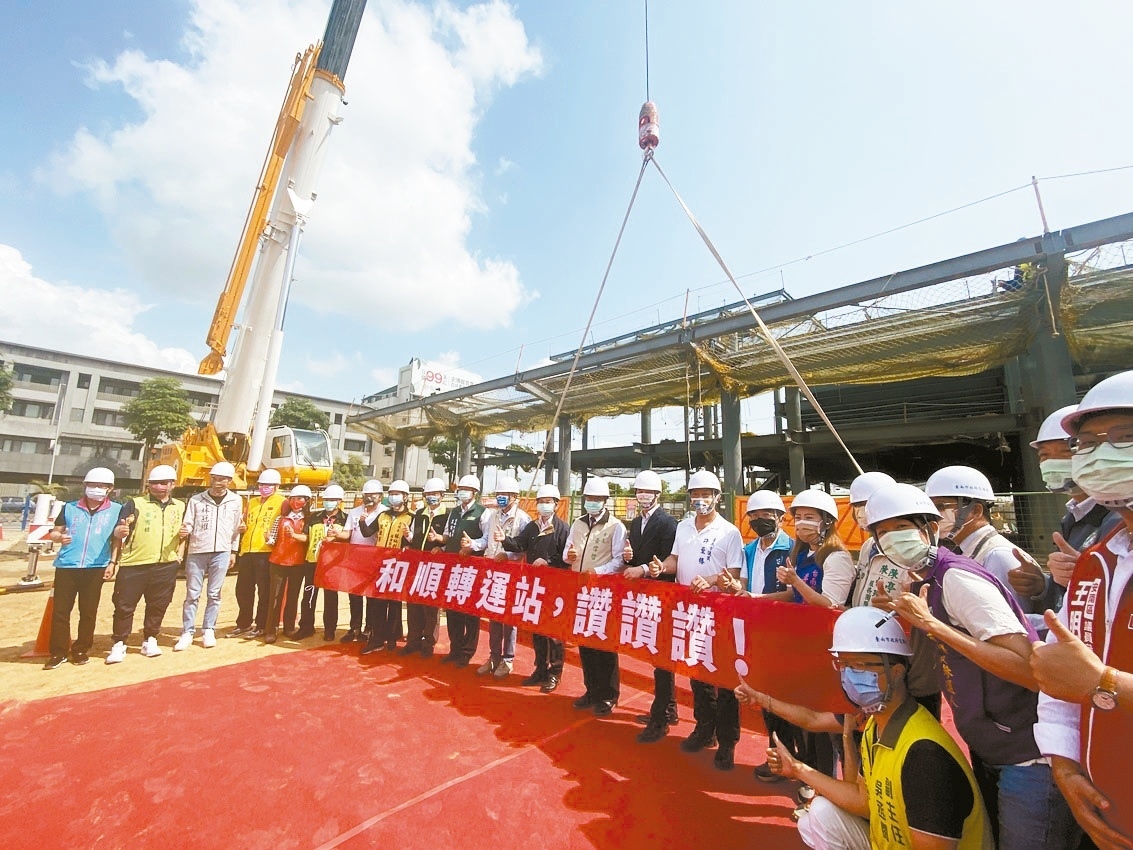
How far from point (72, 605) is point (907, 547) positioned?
7543 mm

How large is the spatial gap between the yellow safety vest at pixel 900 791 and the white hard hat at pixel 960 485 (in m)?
1.40

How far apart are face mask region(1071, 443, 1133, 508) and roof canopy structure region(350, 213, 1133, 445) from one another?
1157cm

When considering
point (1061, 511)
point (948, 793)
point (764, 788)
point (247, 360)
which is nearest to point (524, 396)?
point (247, 360)

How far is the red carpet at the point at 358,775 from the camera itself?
2844 mm

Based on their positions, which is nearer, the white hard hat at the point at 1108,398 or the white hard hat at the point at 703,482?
the white hard hat at the point at 1108,398

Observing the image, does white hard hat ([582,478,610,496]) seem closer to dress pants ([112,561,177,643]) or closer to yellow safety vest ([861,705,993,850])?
yellow safety vest ([861,705,993,850])

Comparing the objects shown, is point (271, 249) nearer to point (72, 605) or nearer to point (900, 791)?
point (72, 605)

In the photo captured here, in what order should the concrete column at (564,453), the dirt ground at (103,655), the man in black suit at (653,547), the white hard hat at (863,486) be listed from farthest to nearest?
the concrete column at (564,453), the dirt ground at (103,655), the man in black suit at (653,547), the white hard hat at (863,486)

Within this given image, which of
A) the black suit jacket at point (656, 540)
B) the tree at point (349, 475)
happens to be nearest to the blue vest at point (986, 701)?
the black suit jacket at point (656, 540)

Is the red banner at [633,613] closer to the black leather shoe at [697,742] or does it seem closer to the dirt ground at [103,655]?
the black leather shoe at [697,742]

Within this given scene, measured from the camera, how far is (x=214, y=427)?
37.4ft

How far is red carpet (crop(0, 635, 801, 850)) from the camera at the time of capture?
284 cm

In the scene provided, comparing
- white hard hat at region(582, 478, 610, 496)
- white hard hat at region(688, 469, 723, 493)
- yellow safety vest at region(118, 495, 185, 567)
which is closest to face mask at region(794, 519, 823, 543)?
white hard hat at region(688, 469, 723, 493)

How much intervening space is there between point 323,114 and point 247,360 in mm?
5385
